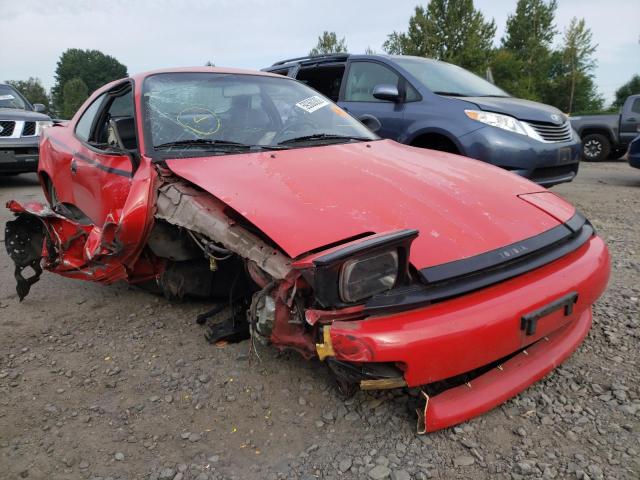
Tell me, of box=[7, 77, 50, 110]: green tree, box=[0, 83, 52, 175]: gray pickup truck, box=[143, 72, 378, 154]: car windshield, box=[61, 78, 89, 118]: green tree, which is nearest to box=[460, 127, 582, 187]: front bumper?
box=[143, 72, 378, 154]: car windshield

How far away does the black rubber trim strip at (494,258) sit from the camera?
5.49 ft

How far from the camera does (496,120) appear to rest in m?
4.34

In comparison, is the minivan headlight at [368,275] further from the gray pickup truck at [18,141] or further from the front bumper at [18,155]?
the front bumper at [18,155]

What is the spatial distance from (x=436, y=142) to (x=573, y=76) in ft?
97.5

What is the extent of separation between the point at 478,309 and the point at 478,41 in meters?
29.5

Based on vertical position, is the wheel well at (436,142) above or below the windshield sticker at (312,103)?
below

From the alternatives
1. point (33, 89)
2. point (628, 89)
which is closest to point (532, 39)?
point (628, 89)

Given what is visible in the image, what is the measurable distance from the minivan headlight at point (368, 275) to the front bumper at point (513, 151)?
9.78 ft

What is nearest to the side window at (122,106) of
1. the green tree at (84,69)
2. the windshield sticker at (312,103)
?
the windshield sticker at (312,103)

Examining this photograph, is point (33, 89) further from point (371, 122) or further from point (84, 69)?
point (371, 122)

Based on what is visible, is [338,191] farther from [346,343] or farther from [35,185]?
[35,185]

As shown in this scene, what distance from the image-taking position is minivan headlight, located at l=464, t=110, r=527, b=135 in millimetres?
4328

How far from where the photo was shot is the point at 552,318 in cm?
181

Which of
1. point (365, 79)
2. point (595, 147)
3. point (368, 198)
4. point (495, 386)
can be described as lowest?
point (595, 147)
